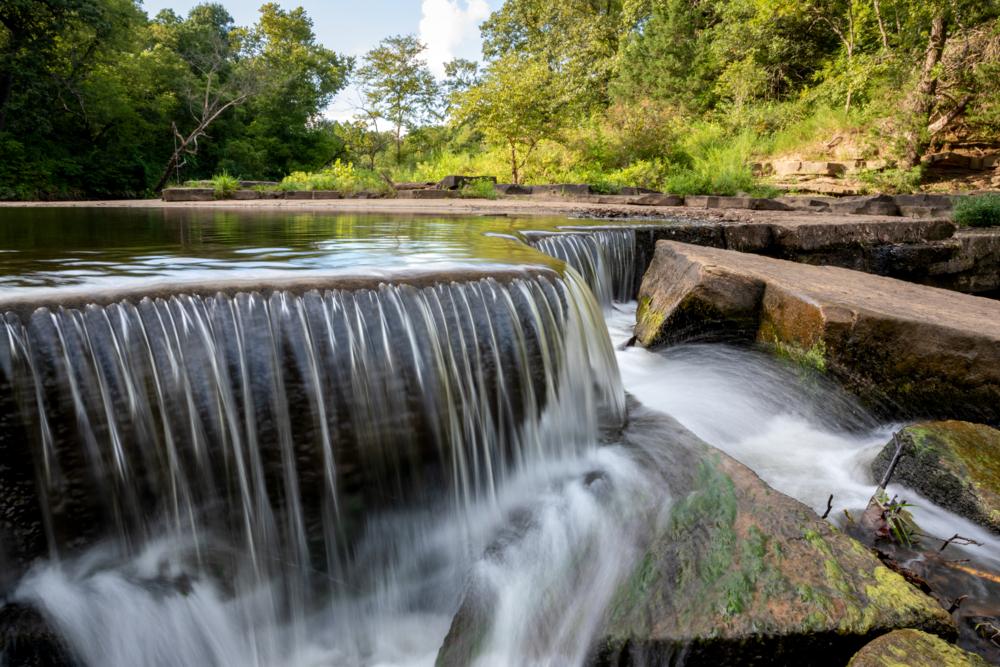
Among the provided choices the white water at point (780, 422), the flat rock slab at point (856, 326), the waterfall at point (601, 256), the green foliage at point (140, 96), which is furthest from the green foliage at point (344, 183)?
the white water at point (780, 422)

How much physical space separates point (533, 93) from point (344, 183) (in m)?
5.63

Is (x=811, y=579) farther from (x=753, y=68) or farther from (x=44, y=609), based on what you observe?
(x=753, y=68)

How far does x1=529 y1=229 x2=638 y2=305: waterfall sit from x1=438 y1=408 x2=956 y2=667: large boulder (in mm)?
3463

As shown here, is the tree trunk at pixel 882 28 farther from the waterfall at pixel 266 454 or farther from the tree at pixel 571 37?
the waterfall at pixel 266 454

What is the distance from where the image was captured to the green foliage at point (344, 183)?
579 inches

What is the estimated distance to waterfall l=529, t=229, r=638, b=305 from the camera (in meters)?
5.60

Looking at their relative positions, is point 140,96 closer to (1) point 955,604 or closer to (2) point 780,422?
(2) point 780,422

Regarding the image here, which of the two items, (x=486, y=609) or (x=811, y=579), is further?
(x=486, y=609)

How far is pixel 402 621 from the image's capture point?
97.0 inches

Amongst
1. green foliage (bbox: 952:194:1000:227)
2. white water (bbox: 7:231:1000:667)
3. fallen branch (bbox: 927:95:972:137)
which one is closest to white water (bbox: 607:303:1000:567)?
white water (bbox: 7:231:1000:667)

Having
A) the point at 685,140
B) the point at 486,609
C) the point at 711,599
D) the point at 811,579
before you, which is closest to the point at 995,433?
the point at 811,579

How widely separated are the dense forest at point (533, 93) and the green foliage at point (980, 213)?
4932mm

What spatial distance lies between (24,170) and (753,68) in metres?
27.8

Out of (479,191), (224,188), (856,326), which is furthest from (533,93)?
(856,326)
